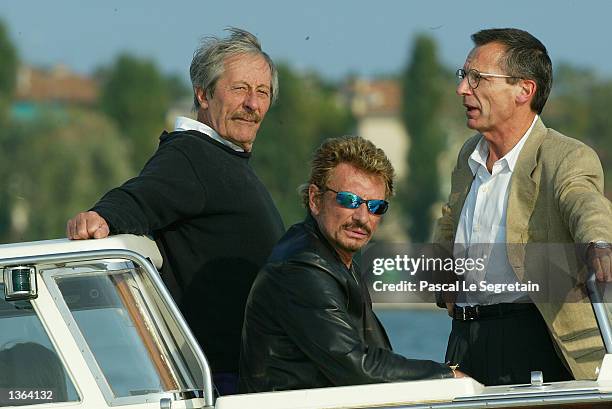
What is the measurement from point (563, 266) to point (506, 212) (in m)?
0.32

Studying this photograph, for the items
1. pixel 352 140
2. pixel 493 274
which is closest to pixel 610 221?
pixel 493 274

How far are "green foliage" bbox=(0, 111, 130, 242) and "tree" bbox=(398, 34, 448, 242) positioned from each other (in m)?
12.2

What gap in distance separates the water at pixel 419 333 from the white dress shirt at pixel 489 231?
9426 millimetres

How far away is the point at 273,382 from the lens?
4934mm

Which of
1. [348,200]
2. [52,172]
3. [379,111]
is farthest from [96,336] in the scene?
[379,111]

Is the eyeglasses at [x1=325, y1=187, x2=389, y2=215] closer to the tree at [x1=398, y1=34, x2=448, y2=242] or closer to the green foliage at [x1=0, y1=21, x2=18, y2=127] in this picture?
the tree at [x1=398, y1=34, x2=448, y2=242]

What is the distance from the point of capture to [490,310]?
557 centimetres

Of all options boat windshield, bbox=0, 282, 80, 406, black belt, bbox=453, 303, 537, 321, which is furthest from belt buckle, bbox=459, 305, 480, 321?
boat windshield, bbox=0, 282, 80, 406

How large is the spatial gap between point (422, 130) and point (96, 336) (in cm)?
6071

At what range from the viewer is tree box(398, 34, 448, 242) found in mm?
57500

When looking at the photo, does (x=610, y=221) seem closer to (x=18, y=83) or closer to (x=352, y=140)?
(x=352, y=140)

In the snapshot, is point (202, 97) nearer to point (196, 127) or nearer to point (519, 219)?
point (196, 127)

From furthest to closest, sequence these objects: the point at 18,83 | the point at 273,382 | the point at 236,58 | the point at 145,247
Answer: the point at 18,83, the point at 236,58, the point at 145,247, the point at 273,382

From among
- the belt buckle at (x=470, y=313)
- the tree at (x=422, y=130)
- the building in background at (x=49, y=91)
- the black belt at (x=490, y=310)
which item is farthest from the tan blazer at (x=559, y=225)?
the building in background at (x=49, y=91)
